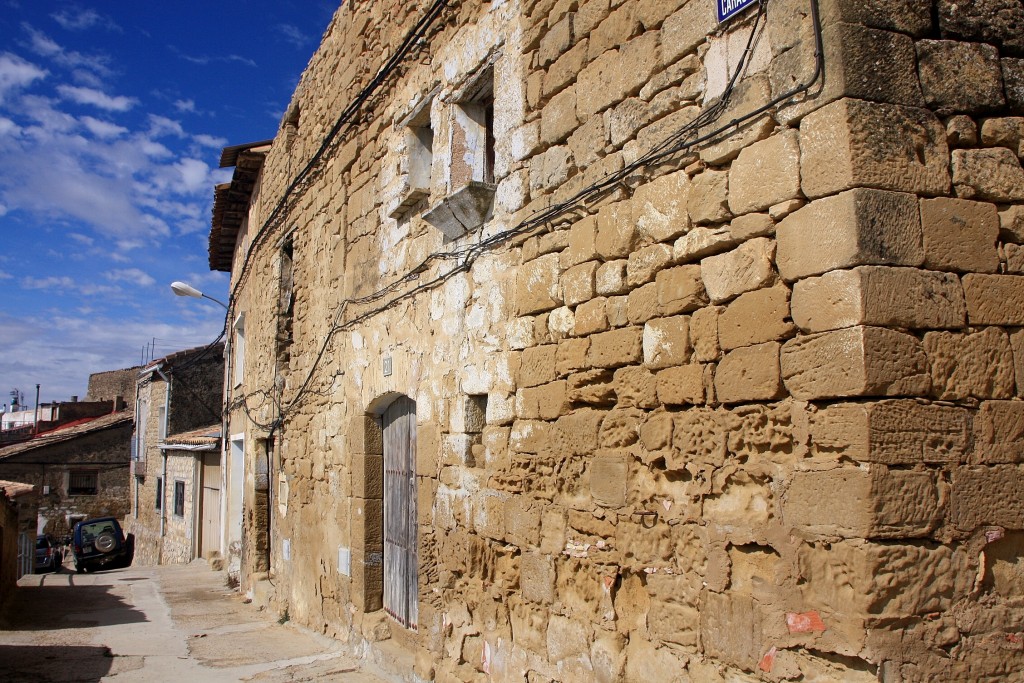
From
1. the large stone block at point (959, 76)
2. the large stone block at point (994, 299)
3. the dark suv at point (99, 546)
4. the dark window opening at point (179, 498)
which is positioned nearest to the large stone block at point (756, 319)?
the large stone block at point (994, 299)

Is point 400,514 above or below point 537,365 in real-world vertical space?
below

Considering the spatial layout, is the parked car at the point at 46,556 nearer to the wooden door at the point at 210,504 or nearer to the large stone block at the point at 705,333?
the wooden door at the point at 210,504

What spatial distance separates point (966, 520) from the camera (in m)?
2.35

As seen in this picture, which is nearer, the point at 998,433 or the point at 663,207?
the point at 998,433

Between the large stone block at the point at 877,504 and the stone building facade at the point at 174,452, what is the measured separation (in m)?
15.9

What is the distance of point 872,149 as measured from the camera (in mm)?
2385

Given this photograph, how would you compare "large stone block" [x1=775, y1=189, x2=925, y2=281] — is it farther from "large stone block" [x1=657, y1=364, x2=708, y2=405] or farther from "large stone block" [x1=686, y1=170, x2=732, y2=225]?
"large stone block" [x1=657, y1=364, x2=708, y2=405]

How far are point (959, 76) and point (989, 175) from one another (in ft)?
1.11

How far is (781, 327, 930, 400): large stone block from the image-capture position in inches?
89.8

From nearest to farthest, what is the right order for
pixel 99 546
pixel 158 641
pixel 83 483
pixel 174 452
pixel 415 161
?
pixel 415 161 < pixel 158 641 < pixel 99 546 < pixel 174 452 < pixel 83 483

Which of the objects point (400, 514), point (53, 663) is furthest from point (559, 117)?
point (53, 663)

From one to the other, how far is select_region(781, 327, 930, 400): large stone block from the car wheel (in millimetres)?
20227

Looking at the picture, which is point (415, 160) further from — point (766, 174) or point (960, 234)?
point (960, 234)

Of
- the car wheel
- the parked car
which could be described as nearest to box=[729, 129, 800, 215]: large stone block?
the car wheel
